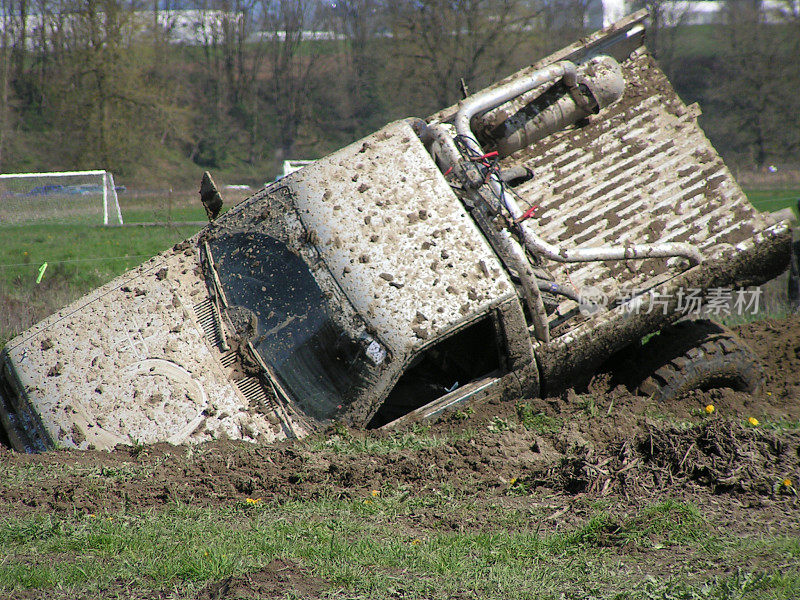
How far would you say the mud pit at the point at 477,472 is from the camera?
3547 mm

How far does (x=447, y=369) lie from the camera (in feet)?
16.2

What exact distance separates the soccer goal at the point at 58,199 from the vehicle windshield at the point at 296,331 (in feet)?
42.5

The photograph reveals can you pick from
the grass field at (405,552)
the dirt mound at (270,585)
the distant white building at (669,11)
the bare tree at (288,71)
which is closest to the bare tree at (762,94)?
the distant white building at (669,11)

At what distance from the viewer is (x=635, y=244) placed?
4727 mm

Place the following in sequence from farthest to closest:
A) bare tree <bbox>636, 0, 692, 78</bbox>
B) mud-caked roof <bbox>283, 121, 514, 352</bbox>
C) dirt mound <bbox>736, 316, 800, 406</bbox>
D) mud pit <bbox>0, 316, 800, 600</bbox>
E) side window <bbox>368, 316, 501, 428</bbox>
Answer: bare tree <bbox>636, 0, 692, 78</bbox>
dirt mound <bbox>736, 316, 800, 406</bbox>
side window <bbox>368, 316, 501, 428</bbox>
mud-caked roof <bbox>283, 121, 514, 352</bbox>
mud pit <bbox>0, 316, 800, 600</bbox>

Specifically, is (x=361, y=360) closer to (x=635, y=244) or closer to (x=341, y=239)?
(x=341, y=239)

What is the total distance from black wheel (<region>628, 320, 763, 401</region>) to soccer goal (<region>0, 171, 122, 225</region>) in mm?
14346

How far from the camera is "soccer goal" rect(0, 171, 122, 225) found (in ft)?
52.2

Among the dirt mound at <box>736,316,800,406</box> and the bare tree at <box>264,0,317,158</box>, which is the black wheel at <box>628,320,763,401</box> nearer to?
the dirt mound at <box>736,316,800,406</box>

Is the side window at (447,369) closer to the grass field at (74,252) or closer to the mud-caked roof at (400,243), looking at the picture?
the mud-caked roof at (400,243)

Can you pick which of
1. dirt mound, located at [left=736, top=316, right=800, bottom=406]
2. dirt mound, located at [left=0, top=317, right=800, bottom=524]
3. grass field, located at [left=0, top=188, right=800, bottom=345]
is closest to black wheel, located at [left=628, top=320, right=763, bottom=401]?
dirt mound, located at [left=736, top=316, right=800, bottom=406]

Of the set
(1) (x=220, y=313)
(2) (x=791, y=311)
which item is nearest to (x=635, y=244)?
(1) (x=220, y=313)

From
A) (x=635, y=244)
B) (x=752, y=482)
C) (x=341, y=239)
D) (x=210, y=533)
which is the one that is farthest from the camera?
(x=635, y=244)

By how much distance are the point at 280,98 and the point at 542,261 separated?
4466cm
